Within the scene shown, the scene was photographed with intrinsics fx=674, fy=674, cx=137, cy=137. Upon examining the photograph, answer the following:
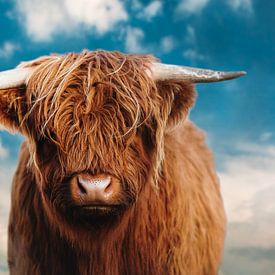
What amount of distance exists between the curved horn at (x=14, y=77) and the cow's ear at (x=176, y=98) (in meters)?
1.27

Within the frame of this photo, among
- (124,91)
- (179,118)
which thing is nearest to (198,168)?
(179,118)

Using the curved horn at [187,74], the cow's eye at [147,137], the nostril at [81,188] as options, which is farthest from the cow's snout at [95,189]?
the curved horn at [187,74]

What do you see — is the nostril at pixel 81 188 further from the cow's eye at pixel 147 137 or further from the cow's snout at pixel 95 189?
the cow's eye at pixel 147 137

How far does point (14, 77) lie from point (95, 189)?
1619mm

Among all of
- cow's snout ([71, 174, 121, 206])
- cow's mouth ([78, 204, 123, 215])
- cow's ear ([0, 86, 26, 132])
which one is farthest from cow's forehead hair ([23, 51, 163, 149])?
cow's mouth ([78, 204, 123, 215])

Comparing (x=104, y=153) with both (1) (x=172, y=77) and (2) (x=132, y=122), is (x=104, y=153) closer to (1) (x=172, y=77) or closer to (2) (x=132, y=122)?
(2) (x=132, y=122)

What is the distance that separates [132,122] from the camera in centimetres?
594

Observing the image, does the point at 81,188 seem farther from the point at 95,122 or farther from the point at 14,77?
the point at 14,77

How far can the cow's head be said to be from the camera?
18.7 ft

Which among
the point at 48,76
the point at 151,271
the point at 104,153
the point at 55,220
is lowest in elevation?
the point at 151,271

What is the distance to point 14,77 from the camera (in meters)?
6.41

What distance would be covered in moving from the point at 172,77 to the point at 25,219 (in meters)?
2.11

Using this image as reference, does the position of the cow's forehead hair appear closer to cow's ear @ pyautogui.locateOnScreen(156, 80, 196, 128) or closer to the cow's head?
the cow's head

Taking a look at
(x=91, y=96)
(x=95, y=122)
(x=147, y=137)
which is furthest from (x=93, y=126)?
(x=147, y=137)
